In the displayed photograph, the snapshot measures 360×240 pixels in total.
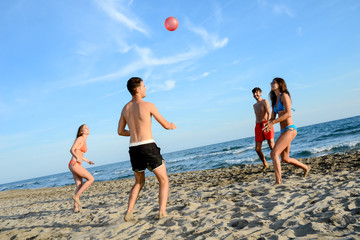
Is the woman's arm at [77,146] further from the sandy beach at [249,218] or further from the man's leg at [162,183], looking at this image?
the man's leg at [162,183]

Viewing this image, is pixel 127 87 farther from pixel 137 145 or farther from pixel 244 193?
pixel 244 193

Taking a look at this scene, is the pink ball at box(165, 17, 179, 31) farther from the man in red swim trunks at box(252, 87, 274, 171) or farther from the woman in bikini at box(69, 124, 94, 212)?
the woman in bikini at box(69, 124, 94, 212)

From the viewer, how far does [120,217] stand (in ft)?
13.3

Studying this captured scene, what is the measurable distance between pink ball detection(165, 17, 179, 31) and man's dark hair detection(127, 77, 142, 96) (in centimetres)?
256

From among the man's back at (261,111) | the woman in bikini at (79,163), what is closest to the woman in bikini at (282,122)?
the man's back at (261,111)

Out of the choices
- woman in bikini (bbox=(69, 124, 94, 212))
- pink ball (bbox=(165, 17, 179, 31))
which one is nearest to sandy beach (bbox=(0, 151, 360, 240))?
woman in bikini (bbox=(69, 124, 94, 212))

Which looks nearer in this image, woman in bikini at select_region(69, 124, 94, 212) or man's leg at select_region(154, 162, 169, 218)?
man's leg at select_region(154, 162, 169, 218)

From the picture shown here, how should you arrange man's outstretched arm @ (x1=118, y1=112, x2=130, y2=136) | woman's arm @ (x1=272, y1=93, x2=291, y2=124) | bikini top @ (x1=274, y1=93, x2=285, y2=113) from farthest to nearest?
1. bikini top @ (x1=274, y1=93, x2=285, y2=113)
2. woman's arm @ (x1=272, y1=93, x2=291, y2=124)
3. man's outstretched arm @ (x1=118, y1=112, x2=130, y2=136)

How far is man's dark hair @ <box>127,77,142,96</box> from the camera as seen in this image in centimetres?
328

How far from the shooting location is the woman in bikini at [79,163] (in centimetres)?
517

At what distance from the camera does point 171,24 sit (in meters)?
5.45

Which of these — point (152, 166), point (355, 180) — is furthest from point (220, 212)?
point (355, 180)

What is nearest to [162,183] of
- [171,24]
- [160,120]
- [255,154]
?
[160,120]

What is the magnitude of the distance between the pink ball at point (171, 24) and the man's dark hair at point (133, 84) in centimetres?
256
